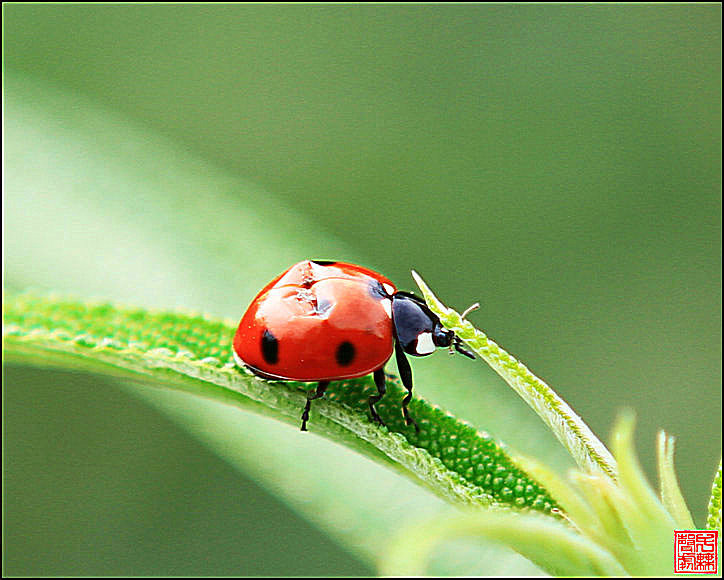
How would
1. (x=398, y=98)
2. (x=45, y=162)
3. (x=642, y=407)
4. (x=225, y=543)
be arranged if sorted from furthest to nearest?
(x=398, y=98) → (x=642, y=407) → (x=225, y=543) → (x=45, y=162)

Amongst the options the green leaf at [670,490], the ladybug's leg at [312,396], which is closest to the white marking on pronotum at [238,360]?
the ladybug's leg at [312,396]

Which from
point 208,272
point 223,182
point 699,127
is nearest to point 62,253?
point 208,272

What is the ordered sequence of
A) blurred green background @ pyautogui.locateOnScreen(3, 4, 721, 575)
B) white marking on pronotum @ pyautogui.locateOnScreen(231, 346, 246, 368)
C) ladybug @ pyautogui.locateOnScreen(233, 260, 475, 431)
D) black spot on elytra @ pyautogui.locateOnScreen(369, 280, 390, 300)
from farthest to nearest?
1. blurred green background @ pyautogui.locateOnScreen(3, 4, 721, 575)
2. black spot on elytra @ pyautogui.locateOnScreen(369, 280, 390, 300)
3. ladybug @ pyautogui.locateOnScreen(233, 260, 475, 431)
4. white marking on pronotum @ pyautogui.locateOnScreen(231, 346, 246, 368)

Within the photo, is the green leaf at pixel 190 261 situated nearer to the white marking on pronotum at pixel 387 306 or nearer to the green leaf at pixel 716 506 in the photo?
the white marking on pronotum at pixel 387 306

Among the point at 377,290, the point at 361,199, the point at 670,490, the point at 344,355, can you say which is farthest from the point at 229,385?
the point at 361,199

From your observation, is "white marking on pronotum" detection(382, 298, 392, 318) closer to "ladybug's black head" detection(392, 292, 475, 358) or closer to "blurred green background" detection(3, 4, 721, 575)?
"ladybug's black head" detection(392, 292, 475, 358)

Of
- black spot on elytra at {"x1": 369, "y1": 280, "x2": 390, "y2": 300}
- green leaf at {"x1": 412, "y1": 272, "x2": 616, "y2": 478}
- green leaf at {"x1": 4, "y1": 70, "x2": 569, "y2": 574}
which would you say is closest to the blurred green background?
green leaf at {"x1": 4, "y1": 70, "x2": 569, "y2": 574}

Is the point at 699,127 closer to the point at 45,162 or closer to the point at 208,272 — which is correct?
the point at 208,272
